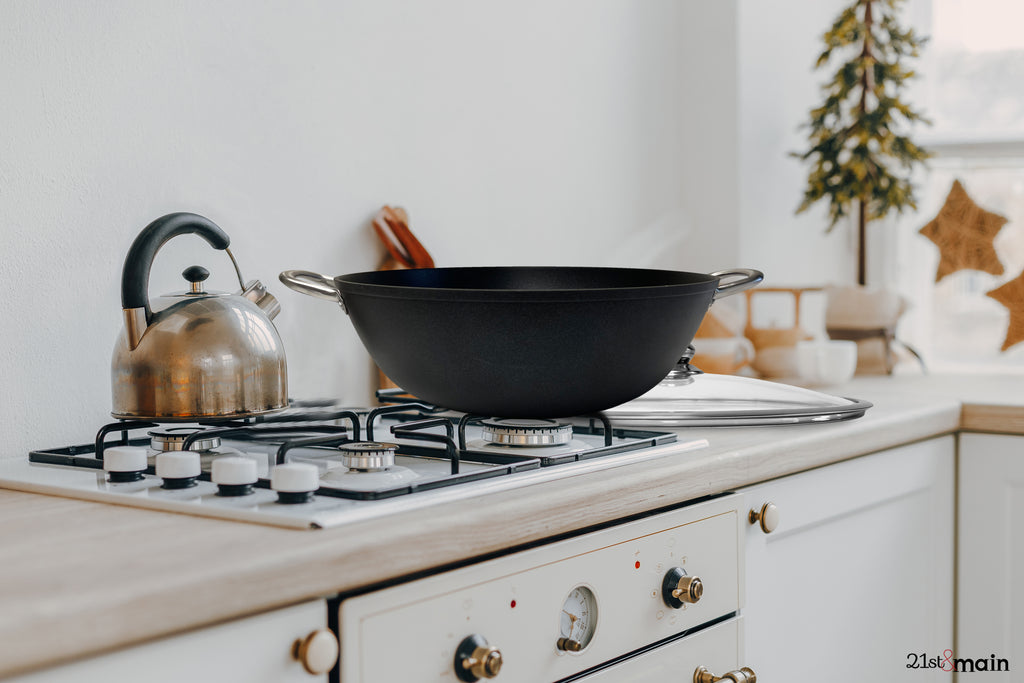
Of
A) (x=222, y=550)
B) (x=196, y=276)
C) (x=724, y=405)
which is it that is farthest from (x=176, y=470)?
(x=724, y=405)

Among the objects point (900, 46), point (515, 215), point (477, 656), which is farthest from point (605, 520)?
point (900, 46)

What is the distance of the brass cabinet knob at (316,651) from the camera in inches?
26.8

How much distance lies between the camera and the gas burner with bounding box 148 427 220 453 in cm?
99

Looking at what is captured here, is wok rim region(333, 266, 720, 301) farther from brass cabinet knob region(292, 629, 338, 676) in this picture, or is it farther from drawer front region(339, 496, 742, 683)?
brass cabinet knob region(292, 629, 338, 676)

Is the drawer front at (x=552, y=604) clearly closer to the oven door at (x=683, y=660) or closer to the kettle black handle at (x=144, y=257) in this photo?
the oven door at (x=683, y=660)

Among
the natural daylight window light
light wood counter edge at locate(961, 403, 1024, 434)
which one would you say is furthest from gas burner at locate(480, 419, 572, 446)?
the natural daylight window light

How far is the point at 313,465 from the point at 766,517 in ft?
1.73

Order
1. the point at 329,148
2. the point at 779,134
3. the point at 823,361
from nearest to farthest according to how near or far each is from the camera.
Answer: the point at 329,148 → the point at 823,361 → the point at 779,134

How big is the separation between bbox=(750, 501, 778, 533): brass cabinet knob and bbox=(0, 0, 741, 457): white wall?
69cm

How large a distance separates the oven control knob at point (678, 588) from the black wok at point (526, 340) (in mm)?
183

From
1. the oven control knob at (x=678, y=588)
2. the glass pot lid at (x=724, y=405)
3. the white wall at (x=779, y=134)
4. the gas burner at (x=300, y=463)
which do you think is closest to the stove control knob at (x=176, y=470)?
the gas burner at (x=300, y=463)

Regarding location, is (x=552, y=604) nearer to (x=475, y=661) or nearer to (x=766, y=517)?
(x=475, y=661)

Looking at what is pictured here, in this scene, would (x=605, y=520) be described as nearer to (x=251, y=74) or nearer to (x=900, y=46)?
(x=251, y=74)

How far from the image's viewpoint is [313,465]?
3.11 feet
